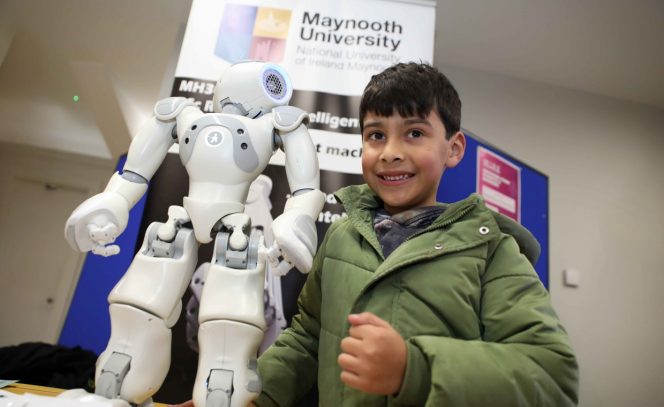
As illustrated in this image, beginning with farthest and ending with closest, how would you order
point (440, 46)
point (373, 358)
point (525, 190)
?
point (440, 46) → point (525, 190) → point (373, 358)

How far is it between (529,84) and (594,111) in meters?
0.53

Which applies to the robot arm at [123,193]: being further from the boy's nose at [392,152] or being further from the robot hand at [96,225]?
the boy's nose at [392,152]

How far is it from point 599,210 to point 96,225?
3119 millimetres

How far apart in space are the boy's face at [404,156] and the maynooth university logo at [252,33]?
1.00 meters

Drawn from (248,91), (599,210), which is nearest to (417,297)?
(248,91)

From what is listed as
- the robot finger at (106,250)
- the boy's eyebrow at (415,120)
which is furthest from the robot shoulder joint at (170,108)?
the boy's eyebrow at (415,120)

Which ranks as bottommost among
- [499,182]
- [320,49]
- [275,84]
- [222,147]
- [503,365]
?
[503,365]

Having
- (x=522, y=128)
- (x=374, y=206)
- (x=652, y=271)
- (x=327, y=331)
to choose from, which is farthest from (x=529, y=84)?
(x=327, y=331)

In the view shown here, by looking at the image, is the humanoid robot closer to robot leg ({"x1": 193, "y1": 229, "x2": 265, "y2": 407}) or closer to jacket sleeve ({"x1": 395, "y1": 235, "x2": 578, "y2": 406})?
robot leg ({"x1": 193, "y1": 229, "x2": 265, "y2": 407})

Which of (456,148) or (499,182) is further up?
(499,182)

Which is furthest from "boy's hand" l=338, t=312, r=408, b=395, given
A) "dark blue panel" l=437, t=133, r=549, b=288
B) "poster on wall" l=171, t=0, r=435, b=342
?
"dark blue panel" l=437, t=133, r=549, b=288

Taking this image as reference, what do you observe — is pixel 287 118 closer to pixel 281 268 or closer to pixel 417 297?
pixel 281 268

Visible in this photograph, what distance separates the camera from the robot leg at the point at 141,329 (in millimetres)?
729

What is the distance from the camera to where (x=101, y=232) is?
80 centimetres
